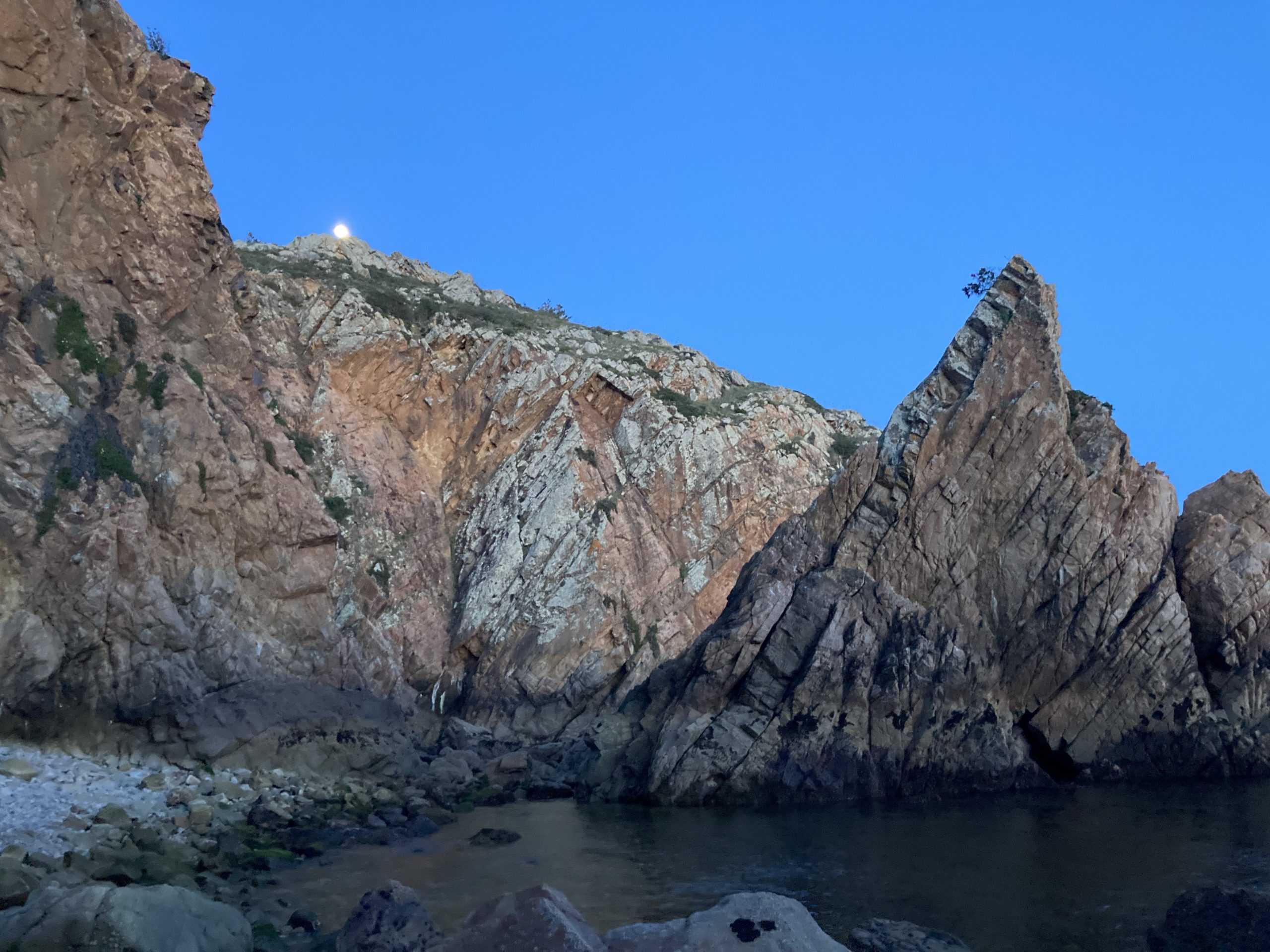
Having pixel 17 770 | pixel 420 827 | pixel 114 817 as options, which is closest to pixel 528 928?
pixel 114 817

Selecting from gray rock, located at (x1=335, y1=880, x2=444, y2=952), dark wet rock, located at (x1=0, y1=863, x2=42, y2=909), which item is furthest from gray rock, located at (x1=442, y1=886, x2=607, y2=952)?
dark wet rock, located at (x1=0, y1=863, x2=42, y2=909)

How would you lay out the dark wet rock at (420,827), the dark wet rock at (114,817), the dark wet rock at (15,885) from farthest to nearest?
the dark wet rock at (420,827), the dark wet rock at (114,817), the dark wet rock at (15,885)

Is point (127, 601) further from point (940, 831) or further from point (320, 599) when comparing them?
point (940, 831)

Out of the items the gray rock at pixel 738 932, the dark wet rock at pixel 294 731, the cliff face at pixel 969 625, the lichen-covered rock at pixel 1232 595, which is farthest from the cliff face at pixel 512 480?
the gray rock at pixel 738 932

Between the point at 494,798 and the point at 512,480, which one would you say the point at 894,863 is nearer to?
the point at 494,798

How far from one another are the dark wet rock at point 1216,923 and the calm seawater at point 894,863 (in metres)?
0.56

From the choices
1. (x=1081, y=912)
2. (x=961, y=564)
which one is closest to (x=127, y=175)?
(x=961, y=564)

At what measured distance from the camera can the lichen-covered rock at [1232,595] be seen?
26.4 metres

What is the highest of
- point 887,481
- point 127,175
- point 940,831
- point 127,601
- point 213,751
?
point 127,175

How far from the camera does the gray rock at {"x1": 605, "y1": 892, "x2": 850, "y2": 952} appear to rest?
8.76 metres

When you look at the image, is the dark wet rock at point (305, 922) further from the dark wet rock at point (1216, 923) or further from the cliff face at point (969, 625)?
the cliff face at point (969, 625)

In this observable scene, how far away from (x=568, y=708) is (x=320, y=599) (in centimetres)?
1464

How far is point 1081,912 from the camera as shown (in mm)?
12867

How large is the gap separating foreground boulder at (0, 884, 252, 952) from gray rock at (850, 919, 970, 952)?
24.8 ft
